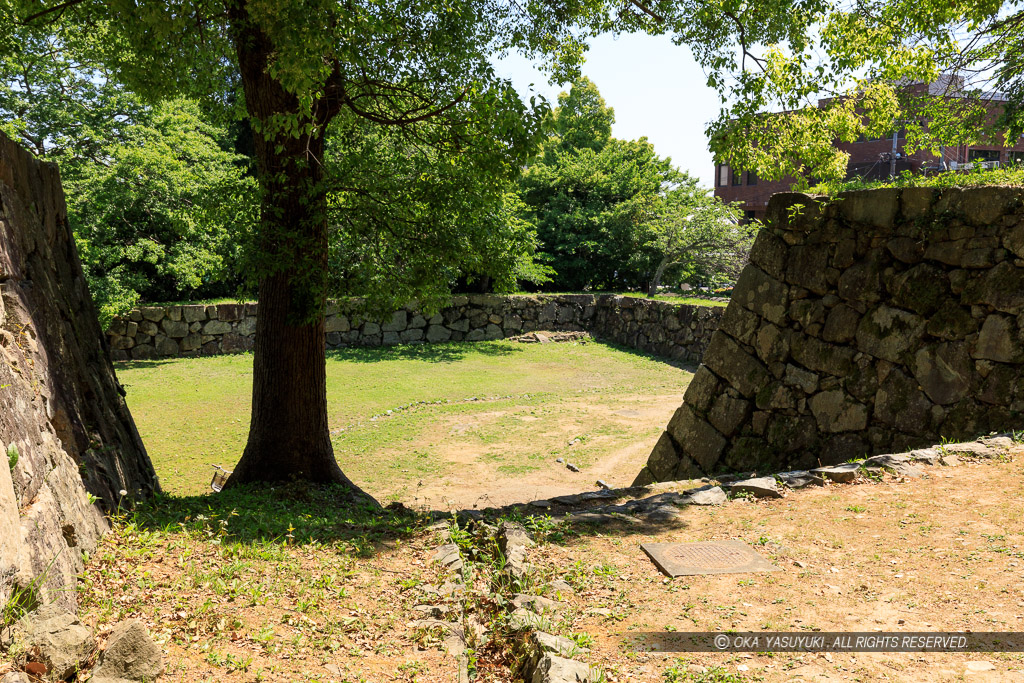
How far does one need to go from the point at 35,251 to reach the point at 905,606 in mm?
6172

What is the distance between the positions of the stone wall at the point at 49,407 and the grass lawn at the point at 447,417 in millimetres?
2404

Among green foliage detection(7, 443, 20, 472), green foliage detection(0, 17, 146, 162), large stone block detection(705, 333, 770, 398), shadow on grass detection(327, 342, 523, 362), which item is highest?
green foliage detection(0, 17, 146, 162)

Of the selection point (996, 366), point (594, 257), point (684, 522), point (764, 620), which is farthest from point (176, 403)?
point (594, 257)

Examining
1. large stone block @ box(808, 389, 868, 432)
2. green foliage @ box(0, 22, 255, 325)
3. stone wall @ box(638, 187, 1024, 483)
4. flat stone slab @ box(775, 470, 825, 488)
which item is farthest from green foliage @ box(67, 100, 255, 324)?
→ flat stone slab @ box(775, 470, 825, 488)

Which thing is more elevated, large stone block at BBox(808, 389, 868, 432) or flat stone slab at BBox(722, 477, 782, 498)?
large stone block at BBox(808, 389, 868, 432)

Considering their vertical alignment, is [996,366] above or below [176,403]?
above

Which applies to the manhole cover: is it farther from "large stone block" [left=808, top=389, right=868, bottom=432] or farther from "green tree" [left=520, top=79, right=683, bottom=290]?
"green tree" [left=520, top=79, right=683, bottom=290]

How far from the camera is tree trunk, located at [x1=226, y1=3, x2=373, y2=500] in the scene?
6.93 metres

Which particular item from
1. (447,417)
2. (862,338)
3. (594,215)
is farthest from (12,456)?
(594,215)

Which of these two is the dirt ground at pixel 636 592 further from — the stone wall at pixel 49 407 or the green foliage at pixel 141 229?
the green foliage at pixel 141 229

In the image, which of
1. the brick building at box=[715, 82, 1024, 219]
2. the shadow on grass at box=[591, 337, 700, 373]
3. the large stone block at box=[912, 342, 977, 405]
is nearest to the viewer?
the large stone block at box=[912, 342, 977, 405]

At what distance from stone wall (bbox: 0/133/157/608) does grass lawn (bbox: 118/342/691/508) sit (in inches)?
94.6

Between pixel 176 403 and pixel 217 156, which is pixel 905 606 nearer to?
pixel 176 403

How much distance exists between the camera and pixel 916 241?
7.12m
